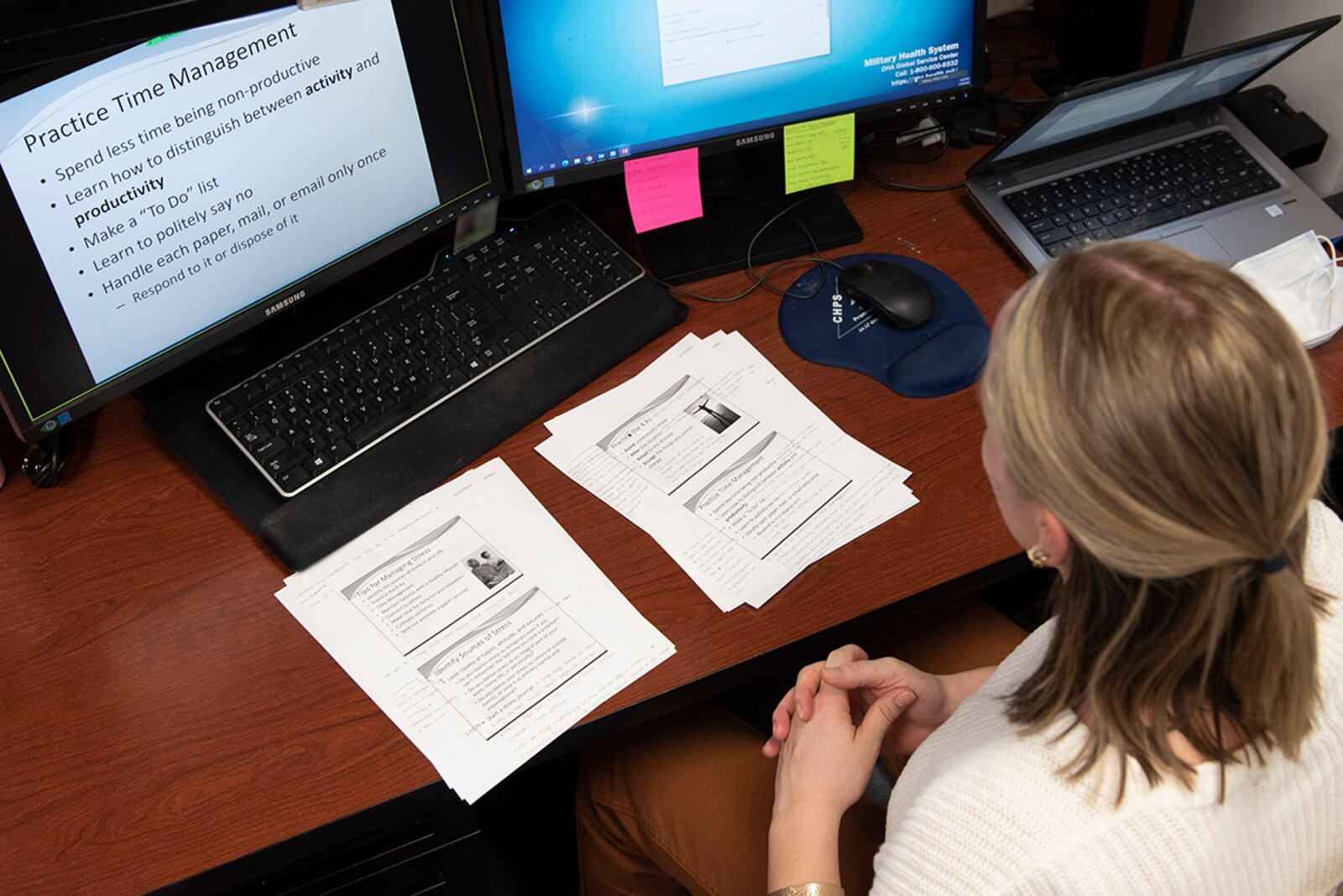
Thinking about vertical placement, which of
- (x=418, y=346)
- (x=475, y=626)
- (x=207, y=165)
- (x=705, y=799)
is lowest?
(x=705, y=799)

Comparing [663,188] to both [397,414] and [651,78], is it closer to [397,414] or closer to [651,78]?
[651,78]

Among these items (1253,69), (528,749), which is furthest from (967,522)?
(1253,69)

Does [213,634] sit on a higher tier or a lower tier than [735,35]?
lower

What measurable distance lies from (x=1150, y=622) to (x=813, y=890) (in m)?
0.36

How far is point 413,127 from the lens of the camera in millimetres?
1185

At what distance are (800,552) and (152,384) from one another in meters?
0.67

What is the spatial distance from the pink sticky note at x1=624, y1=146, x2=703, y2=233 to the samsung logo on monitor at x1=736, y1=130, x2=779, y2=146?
5 cm

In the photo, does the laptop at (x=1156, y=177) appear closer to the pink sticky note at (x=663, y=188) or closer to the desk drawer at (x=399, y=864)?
the pink sticky note at (x=663, y=188)

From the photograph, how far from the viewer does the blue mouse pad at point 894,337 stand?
125cm

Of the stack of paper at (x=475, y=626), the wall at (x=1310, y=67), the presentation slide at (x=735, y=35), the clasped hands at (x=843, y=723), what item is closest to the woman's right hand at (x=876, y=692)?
the clasped hands at (x=843, y=723)

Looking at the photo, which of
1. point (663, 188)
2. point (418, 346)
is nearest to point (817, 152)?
point (663, 188)

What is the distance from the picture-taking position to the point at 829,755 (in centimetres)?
103

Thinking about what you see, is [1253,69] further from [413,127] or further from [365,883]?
[365,883]

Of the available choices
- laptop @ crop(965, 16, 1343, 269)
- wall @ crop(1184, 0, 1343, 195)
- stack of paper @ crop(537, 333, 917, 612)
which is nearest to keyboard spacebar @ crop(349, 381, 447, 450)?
A: stack of paper @ crop(537, 333, 917, 612)
